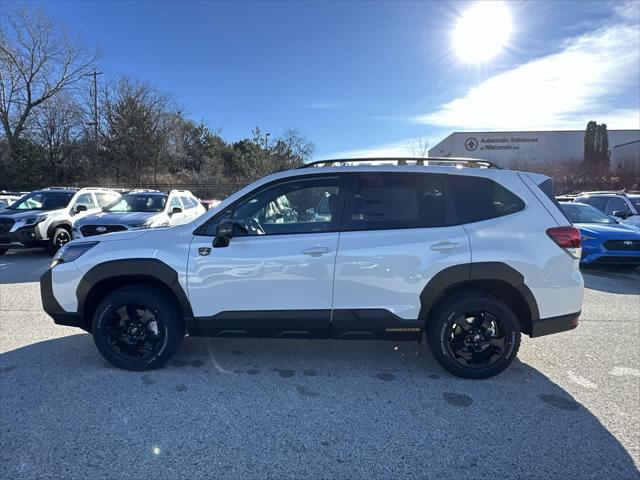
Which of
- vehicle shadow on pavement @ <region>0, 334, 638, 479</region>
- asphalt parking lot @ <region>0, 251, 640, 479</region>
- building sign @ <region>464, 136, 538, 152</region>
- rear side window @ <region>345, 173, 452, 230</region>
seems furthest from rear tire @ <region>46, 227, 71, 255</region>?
building sign @ <region>464, 136, 538, 152</region>

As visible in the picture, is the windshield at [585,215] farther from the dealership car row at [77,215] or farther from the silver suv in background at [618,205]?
the dealership car row at [77,215]

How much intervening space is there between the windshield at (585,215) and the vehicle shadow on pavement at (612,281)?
1.22 m

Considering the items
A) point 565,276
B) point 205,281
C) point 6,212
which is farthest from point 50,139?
point 565,276

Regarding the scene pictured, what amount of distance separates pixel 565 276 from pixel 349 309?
1889 millimetres

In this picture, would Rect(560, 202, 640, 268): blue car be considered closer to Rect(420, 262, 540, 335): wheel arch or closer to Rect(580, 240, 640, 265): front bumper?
Rect(580, 240, 640, 265): front bumper

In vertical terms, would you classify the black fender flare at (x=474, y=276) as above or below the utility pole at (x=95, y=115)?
below

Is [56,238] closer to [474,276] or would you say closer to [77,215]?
[77,215]

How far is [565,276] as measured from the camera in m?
3.28

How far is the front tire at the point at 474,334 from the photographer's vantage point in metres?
3.31

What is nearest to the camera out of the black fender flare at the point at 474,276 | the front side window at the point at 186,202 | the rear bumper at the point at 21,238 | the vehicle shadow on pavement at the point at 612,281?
the black fender flare at the point at 474,276

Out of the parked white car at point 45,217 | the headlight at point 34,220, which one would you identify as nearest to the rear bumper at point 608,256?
the parked white car at point 45,217

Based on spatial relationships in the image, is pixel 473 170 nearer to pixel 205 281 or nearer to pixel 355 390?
pixel 355 390

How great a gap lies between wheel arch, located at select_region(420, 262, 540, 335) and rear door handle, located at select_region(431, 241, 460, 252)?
163mm

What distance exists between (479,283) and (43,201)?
38.2 feet
